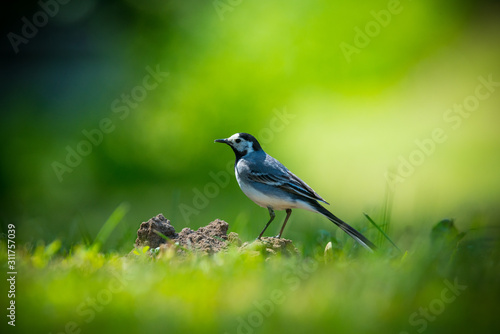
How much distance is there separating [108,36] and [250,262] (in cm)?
820

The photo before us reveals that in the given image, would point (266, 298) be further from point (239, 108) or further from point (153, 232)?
point (239, 108)

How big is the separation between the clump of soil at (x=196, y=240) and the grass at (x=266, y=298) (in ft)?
2.43

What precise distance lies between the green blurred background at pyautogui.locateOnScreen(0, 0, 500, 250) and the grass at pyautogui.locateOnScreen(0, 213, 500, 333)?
4725mm

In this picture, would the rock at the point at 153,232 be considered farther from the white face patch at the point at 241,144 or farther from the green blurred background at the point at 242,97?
the green blurred background at the point at 242,97

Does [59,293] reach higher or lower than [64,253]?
higher

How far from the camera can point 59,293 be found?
2.57 m

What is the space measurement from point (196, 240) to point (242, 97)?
224 inches

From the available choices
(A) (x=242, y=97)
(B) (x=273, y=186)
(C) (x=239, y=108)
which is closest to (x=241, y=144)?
(B) (x=273, y=186)

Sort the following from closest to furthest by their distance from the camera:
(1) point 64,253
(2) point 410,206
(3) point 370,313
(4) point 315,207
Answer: (3) point 370,313 → (1) point 64,253 → (4) point 315,207 → (2) point 410,206

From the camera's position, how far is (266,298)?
8.29ft

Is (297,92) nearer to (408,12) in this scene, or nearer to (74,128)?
(408,12)

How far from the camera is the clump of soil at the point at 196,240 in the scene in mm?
3892

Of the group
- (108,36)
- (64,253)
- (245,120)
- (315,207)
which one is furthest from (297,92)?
(64,253)

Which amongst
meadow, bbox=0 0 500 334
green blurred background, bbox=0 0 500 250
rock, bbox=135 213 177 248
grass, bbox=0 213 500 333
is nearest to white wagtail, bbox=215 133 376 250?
meadow, bbox=0 0 500 334
